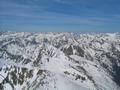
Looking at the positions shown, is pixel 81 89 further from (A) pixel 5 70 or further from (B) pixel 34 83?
(A) pixel 5 70

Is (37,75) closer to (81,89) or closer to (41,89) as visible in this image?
(41,89)

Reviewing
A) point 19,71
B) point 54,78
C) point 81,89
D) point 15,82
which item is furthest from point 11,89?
point 81,89

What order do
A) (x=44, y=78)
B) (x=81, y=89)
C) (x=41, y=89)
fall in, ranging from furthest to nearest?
(x=44, y=78) → (x=81, y=89) → (x=41, y=89)

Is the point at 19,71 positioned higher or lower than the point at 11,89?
higher

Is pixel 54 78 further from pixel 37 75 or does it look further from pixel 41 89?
pixel 41 89

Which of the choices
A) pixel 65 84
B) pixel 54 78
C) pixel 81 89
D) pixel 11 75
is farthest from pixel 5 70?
pixel 81 89

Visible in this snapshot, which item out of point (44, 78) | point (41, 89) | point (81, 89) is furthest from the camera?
point (44, 78)

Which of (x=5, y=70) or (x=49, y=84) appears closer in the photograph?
(x=49, y=84)

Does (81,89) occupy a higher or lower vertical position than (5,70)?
lower

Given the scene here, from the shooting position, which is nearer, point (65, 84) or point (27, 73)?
point (65, 84)
